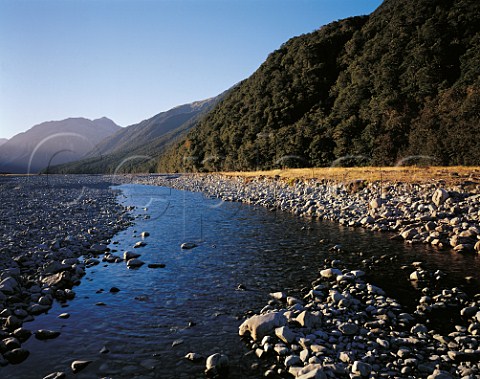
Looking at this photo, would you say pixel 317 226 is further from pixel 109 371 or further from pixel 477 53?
pixel 477 53

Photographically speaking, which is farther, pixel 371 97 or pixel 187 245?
pixel 371 97

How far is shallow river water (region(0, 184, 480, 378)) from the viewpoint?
6.11 m

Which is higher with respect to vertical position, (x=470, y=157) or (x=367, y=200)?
(x=470, y=157)

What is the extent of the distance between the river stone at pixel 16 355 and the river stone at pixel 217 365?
370cm

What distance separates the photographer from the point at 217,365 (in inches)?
229

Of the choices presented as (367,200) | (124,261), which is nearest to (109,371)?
(124,261)

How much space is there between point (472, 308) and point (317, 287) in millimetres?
3703

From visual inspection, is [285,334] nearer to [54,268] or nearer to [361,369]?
[361,369]

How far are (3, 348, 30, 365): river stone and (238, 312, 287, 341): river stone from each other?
14.4 feet

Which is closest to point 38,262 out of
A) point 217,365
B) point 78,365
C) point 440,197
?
point 78,365

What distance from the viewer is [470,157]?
24469 mm

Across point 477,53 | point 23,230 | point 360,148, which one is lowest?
point 23,230

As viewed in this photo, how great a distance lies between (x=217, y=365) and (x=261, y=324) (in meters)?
1.40

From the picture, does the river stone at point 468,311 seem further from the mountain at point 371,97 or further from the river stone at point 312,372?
the mountain at point 371,97
